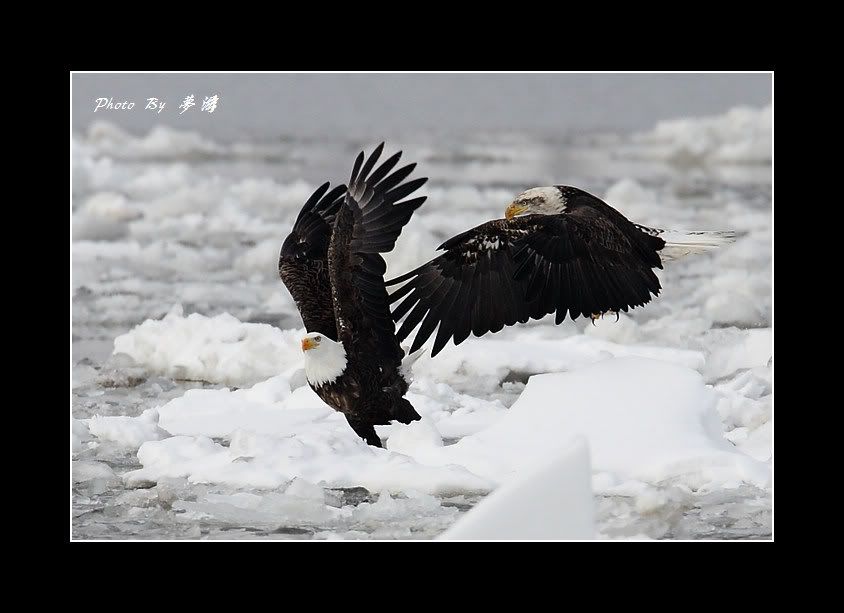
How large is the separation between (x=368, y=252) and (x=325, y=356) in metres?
0.43

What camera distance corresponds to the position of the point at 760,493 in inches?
189

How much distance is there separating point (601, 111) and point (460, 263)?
0.85m

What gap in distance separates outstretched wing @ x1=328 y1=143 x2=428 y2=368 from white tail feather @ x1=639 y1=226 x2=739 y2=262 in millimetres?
1001

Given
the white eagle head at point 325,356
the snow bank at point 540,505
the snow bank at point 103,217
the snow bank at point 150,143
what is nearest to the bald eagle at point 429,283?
the white eagle head at point 325,356

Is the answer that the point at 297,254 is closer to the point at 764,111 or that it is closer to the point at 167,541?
the point at 167,541

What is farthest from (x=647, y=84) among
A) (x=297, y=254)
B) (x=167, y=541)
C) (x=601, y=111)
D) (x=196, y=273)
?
(x=167, y=541)

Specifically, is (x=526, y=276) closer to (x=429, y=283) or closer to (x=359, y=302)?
(x=429, y=283)

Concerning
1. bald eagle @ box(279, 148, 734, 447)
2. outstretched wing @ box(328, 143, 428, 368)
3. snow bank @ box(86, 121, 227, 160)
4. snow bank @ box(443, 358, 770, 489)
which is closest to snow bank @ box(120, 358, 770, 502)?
snow bank @ box(443, 358, 770, 489)

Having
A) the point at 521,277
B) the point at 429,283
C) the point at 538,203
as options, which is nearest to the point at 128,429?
the point at 429,283

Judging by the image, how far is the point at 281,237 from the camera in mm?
4996

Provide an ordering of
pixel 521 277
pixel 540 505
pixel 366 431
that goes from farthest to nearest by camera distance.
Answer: pixel 366 431, pixel 521 277, pixel 540 505

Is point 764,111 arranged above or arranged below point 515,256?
above

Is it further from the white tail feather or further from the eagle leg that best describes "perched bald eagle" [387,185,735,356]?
the eagle leg

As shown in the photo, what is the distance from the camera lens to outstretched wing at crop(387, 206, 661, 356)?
468 centimetres
